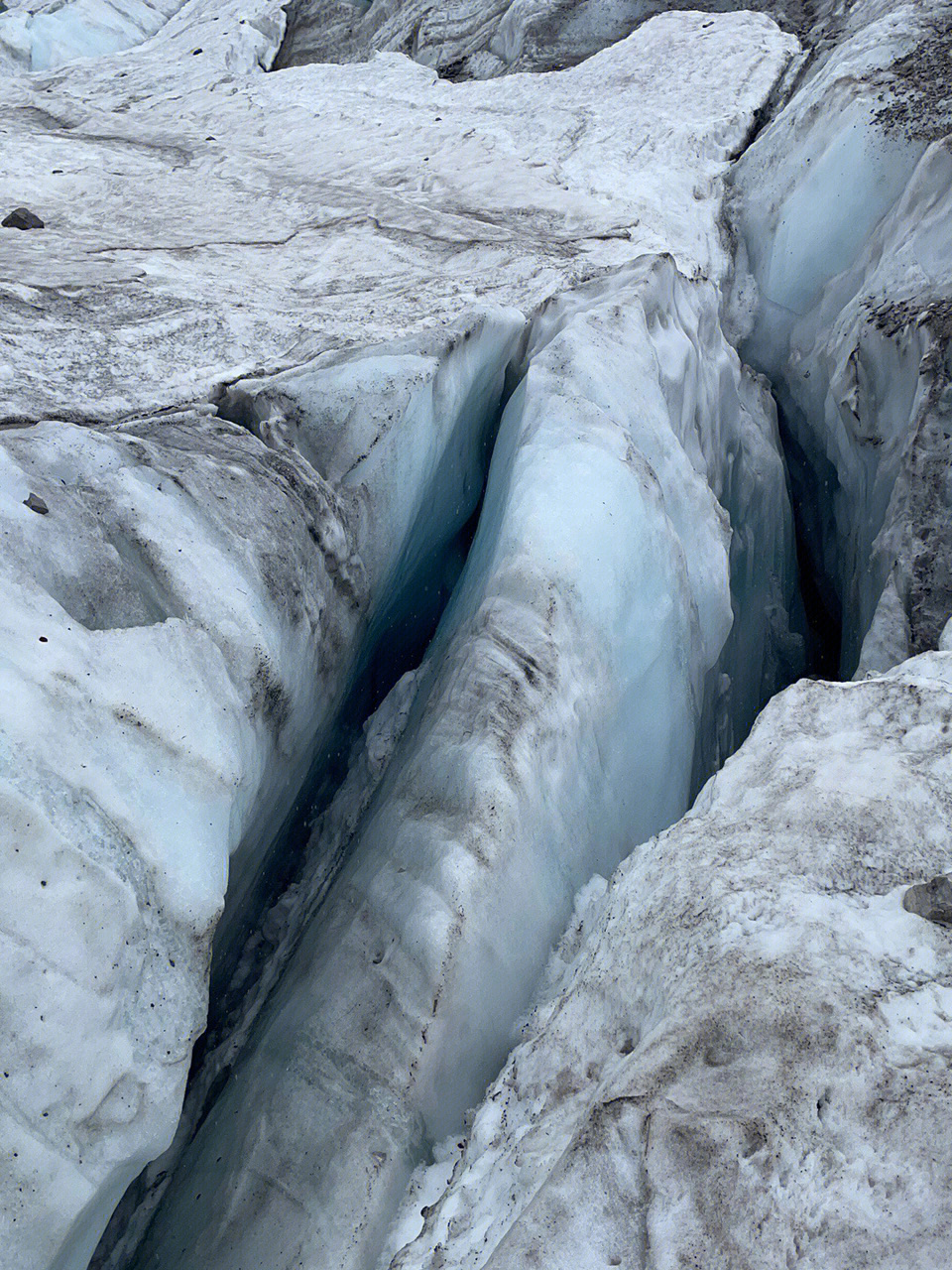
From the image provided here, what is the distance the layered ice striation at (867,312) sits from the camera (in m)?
2.53

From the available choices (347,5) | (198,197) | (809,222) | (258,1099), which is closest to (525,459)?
(258,1099)

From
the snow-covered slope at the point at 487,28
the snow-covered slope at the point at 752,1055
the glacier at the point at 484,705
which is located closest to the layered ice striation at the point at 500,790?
the glacier at the point at 484,705

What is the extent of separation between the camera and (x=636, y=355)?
249 cm

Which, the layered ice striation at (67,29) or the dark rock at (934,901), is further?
the layered ice striation at (67,29)

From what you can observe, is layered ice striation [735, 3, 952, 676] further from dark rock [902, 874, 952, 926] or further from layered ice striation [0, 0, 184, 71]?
layered ice striation [0, 0, 184, 71]

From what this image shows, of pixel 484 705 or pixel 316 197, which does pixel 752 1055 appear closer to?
pixel 484 705

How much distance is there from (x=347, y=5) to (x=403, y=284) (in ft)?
16.3

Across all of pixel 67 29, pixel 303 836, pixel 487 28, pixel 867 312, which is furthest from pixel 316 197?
pixel 67 29

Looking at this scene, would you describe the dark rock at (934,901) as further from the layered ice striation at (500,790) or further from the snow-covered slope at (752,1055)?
the layered ice striation at (500,790)

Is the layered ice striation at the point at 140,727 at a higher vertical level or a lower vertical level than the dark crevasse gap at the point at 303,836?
higher

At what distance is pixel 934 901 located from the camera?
4.05 feet

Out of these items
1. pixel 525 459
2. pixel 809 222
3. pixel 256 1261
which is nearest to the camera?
pixel 256 1261

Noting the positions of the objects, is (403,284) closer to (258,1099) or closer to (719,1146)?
(258,1099)

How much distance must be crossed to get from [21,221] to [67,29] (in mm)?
4402
